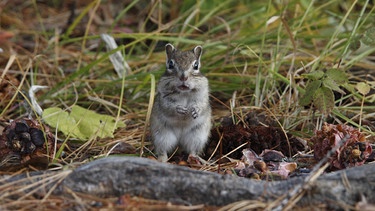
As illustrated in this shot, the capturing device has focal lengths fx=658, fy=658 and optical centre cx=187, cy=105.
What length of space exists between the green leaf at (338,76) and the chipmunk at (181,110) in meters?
0.72

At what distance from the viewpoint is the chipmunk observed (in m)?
3.72

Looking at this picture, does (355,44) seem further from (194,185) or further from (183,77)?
(194,185)

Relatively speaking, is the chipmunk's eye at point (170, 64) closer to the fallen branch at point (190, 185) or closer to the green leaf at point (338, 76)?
the green leaf at point (338, 76)

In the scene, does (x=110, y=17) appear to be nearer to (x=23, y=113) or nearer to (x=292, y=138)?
(x=23, y=113)

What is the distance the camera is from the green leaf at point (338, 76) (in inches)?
148

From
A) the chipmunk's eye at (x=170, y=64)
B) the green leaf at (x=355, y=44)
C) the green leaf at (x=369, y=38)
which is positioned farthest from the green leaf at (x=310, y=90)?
the chipmunk's eye at (x=170, y=64)

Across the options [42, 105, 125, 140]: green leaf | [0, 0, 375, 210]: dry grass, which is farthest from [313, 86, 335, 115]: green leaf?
[42, 105, 125, 140]: green leaf

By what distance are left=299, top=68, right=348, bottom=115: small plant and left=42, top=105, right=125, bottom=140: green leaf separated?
122cm

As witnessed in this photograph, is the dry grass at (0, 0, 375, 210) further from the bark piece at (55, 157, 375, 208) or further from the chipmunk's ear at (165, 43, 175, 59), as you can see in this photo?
the bark piece at (55, 157, 375, 208)

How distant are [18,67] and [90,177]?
2.71m

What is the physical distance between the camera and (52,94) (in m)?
4.75

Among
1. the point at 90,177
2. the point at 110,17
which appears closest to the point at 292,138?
the point at 90,177

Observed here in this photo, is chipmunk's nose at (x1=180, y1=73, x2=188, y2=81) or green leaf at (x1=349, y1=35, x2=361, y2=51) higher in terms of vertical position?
chipmunk's nose at (x1=180, y1=73, x2=188, y2=81)

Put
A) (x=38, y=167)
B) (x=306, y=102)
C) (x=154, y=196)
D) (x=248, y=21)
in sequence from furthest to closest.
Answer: (x=248, y=21) → (x=306, y=102) → (x=38, y=167) → (x=154, y=196)
